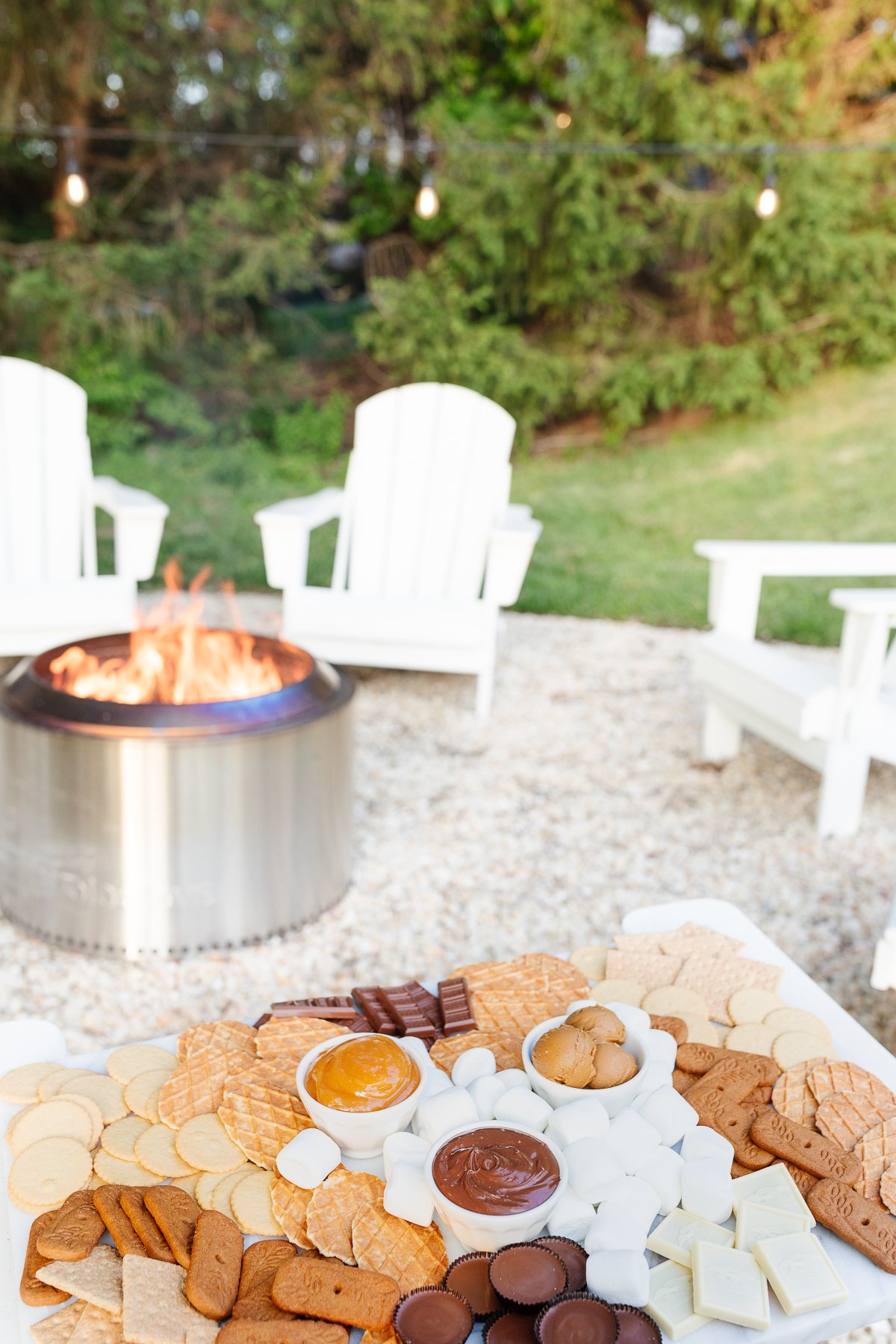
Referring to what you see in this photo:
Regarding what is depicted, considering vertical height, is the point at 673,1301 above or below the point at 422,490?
below

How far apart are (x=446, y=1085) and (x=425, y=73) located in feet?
22.7

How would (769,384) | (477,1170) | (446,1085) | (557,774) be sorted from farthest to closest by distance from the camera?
(769,384) < (557,774) < (446,1085) < (477,1170)

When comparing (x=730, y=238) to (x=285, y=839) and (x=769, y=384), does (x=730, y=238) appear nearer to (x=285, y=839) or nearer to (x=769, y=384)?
(x=769, y=384)

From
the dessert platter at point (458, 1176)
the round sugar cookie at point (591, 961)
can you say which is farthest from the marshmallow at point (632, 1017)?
the round sugar cookie at point (591, 961)

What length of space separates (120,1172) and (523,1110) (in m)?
0.46

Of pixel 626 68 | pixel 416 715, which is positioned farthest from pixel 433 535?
pixel 626 68

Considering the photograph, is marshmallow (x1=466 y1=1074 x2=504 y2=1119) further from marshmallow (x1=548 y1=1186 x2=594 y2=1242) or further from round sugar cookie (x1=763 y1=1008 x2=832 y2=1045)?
round sugar cookie (x1=763 y1=1008 x2=832 y2=1045)

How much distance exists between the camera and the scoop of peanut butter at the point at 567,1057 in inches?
48.6

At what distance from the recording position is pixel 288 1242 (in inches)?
43.5

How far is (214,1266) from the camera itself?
105 cm

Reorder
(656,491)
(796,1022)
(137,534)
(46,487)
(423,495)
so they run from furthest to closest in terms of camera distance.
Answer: (656,491)
(423,495)
(46,487)
(137,534)
(796,1022)

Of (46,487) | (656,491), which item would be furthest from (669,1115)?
(656,491)

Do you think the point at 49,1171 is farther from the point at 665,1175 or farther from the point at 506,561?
the point at 506,561

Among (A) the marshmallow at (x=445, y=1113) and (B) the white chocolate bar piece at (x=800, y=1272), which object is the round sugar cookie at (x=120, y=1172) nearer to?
(A) the marshmallow at (x=445, y=1113)
